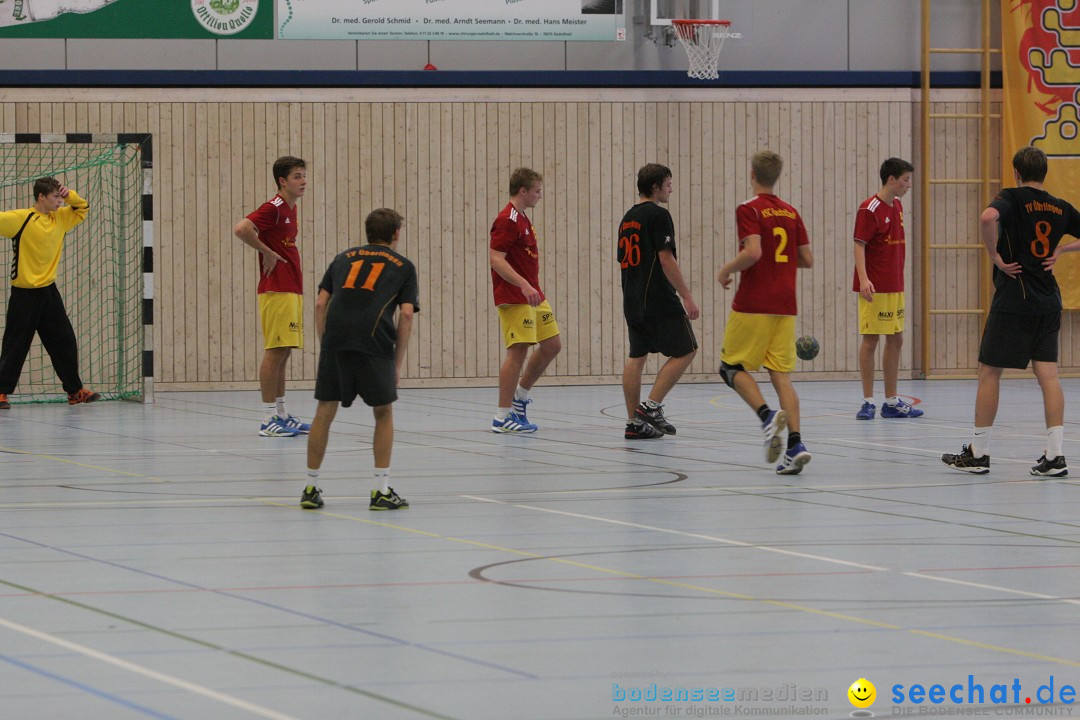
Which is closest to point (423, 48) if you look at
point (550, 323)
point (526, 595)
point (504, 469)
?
point (550, 323)

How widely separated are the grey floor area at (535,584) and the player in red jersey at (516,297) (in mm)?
1219

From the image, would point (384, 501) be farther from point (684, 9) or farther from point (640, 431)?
point (684, 9)

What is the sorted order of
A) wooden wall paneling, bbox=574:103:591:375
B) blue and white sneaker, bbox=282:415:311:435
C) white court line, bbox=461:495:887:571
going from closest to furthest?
1. white court line, bbox=461:495:887:571
2. blue and white sneaker, bbox=282:415:311:435
3. wooden wall paneling, bbox=574:103:591:375

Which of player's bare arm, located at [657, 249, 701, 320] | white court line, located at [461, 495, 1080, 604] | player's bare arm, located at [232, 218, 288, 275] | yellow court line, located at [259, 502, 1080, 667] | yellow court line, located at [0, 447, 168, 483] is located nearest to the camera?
yellow court line, located at [259, 502, 1080, 667]

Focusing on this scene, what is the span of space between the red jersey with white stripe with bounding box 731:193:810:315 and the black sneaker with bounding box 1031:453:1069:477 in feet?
5.37

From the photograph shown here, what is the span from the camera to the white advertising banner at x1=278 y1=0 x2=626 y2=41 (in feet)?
53.5

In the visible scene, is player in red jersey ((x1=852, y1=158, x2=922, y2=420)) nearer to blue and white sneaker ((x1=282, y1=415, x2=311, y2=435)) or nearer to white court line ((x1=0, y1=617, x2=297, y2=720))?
blue and white sneaker ((x1=282, y1=415, x2=311, y2=435))

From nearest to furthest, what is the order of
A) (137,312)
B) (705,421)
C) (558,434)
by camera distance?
(558,434), (705,421), (137,312)

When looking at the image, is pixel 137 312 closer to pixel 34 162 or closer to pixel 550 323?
pixel 34 162

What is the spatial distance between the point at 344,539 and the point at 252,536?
405mm

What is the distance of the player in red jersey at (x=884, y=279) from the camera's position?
12148mm

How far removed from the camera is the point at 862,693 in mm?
3766

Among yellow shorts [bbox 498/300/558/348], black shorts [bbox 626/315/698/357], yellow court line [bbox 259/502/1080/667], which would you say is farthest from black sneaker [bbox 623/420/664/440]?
yellow court line [bbox 259/502/1080/667]

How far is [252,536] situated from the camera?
21.0 ft
